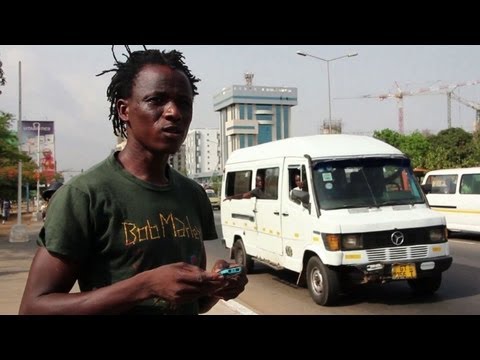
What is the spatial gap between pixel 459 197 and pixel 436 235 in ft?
26.8

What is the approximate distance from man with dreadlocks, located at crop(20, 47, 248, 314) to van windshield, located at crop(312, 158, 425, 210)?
5.40 meters

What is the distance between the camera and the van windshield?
23.6ft

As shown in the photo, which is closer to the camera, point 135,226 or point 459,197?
point 135,226

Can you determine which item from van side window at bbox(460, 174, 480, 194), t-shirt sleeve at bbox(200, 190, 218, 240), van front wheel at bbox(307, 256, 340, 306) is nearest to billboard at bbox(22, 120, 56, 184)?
van side window at bbox(460, 174, 480, 194)

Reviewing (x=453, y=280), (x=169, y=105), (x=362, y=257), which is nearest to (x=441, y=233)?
(x=362, y=257)

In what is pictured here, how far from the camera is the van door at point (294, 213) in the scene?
7.35 metres

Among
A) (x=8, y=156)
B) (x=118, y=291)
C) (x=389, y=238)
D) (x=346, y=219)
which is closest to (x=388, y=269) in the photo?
(x=389, y=238)

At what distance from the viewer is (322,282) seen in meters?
6.96

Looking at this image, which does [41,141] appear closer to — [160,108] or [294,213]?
[294,213]

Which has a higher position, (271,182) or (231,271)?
(271,182)

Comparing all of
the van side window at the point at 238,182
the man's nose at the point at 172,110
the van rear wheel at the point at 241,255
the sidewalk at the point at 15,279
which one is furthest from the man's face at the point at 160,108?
the van rear wheel at the point at 241,255
